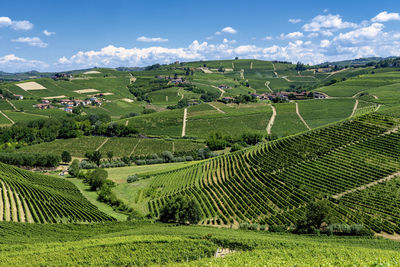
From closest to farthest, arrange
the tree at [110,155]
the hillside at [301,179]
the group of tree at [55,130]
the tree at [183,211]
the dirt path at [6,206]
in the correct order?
the dirt path at [6,206] < the hillside at [301,179] < the tree at [183,211] < the tree at [110,155] < the group of tree at [55,130]

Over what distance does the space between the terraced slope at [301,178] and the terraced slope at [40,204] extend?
54.1 feet

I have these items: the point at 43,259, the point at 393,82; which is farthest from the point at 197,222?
the point at 393,82

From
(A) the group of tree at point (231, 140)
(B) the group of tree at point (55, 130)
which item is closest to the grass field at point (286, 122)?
A: (A) the group of tree at point (231, 140)

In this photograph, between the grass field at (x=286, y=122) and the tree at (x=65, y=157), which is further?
the grass field at (x=286, y=122)

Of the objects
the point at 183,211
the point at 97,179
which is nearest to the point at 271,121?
the point at 97,179

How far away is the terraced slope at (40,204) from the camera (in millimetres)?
53562

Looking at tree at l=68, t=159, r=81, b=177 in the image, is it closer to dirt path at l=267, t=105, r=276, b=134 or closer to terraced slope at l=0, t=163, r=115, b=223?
terraced slope at l=0, t=163, r=115, b=223

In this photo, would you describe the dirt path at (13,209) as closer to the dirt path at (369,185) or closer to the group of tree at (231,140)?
the dirt path at (369,185)

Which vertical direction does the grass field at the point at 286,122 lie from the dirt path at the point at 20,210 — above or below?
above

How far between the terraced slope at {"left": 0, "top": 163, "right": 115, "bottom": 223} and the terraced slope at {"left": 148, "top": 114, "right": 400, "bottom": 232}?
649 inches

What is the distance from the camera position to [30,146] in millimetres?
122188

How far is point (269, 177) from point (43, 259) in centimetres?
5110

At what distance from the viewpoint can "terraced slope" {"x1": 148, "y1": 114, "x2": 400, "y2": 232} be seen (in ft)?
170

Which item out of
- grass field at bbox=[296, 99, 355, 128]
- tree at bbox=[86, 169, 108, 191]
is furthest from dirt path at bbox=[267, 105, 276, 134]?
tree at bbox=[86, 169, 108, 191]
